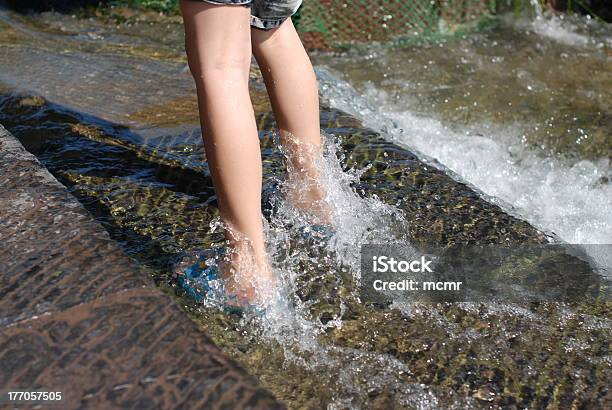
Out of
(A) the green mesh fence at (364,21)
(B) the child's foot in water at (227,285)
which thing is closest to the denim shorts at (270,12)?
(B) the child's foot in water at (227,285)

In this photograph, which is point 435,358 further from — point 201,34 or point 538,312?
point 201,34

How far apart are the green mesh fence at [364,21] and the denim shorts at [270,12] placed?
2921 mm

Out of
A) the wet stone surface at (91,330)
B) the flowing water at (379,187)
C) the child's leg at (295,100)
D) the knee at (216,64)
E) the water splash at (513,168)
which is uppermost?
the knee at (216,64)

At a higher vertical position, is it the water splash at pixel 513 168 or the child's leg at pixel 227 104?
the child's leg at pixel 227 104

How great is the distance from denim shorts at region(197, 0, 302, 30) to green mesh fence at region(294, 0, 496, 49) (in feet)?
9.58

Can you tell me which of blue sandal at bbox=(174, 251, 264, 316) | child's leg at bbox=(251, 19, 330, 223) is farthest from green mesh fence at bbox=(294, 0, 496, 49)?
blue sandal at bbox=(174, 251, 264, 316)

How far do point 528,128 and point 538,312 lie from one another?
207 centimetres

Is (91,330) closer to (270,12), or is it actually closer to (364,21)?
(270,12)

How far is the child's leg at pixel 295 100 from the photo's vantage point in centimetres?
234

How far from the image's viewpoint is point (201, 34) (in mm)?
1888

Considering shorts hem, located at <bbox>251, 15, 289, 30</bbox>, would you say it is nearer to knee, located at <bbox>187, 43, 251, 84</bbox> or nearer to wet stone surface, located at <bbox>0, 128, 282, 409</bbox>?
knee, located at <bbox>187, 43, 251, 84</bbox>

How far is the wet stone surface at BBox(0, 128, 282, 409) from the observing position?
1539mm

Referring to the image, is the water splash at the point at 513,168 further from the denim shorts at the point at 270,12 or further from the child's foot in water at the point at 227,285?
the child's foot in water at the point at 227,285

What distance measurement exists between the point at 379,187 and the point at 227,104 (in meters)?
0.96
